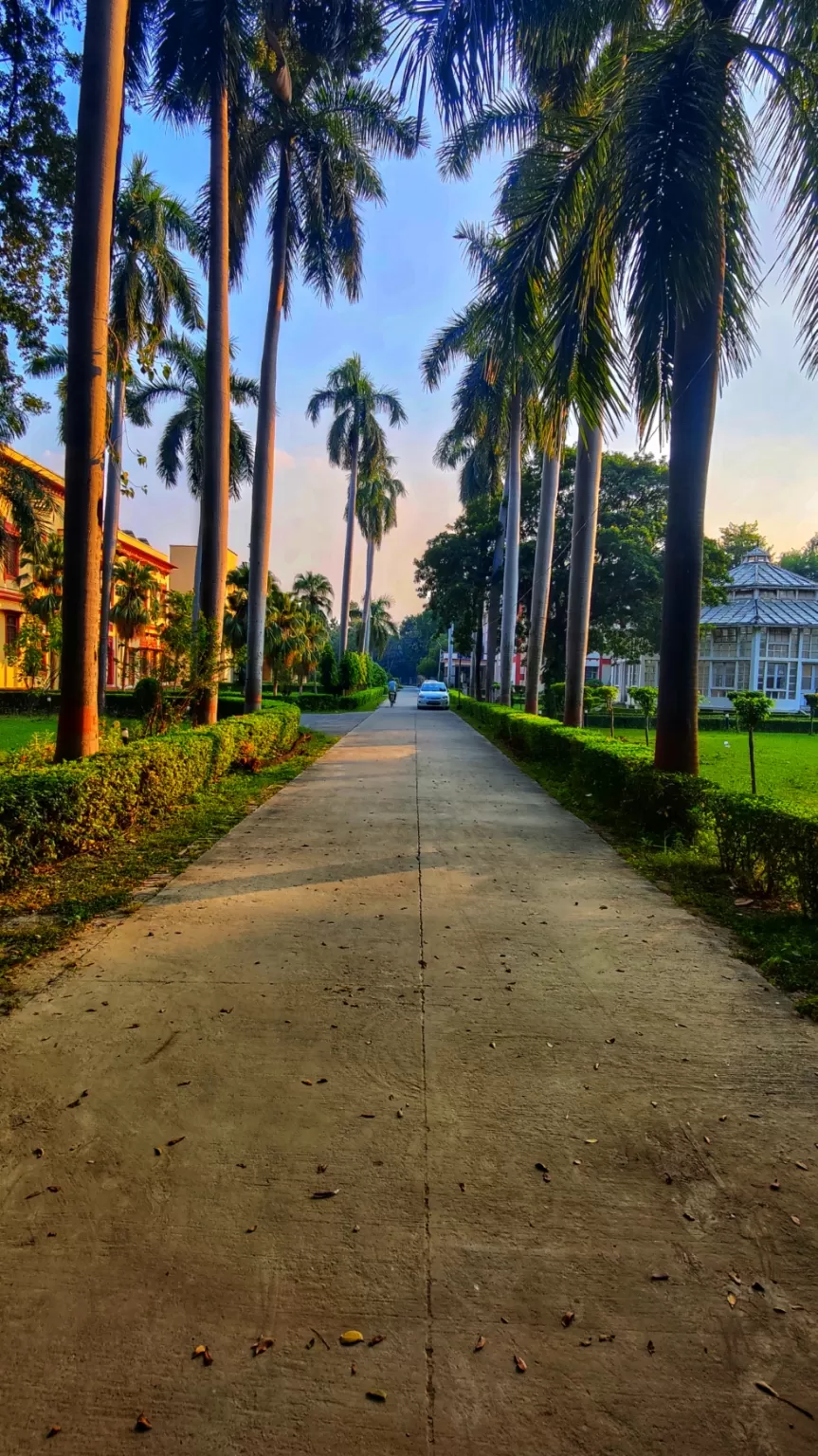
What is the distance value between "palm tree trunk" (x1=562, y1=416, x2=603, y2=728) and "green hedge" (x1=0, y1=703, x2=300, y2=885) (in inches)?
288

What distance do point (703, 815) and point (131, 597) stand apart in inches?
1184

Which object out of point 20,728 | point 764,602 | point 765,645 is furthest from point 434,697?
point 764,602

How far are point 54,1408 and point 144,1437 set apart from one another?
0.78ft

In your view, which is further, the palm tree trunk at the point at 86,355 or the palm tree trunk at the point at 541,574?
the palm tree trunk at the point at 541,574

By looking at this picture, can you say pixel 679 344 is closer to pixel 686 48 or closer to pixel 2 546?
pixel 686 48

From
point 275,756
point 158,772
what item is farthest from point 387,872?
point 275,756

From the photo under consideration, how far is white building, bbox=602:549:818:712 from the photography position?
44575 mm

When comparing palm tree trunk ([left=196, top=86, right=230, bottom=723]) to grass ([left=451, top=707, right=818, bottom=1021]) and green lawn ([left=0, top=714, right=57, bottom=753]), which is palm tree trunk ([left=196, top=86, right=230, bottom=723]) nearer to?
green lawn ([left=0, top=714, right=57, bottom=753])

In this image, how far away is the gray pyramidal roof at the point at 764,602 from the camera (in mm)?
44281

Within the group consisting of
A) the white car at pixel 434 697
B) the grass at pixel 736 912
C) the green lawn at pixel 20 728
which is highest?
the white car at pixel 434 697

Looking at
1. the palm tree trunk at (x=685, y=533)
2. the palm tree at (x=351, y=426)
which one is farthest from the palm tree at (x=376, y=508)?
the palm tree trunk at (x=685, y=533)

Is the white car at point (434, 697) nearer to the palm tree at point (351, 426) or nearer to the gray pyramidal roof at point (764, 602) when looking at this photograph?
the palm tree at point (351, 426)

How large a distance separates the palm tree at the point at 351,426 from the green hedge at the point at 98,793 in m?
27.2

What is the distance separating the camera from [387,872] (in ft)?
20.8
